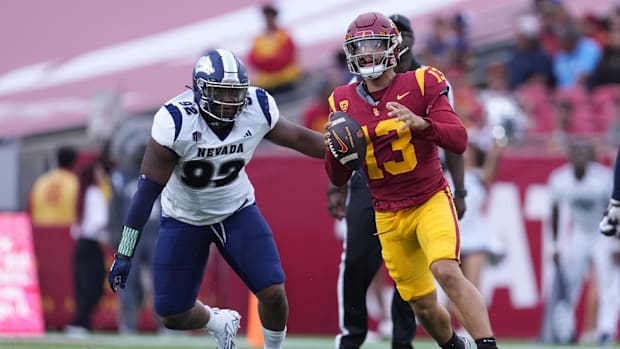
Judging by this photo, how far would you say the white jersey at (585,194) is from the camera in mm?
12750

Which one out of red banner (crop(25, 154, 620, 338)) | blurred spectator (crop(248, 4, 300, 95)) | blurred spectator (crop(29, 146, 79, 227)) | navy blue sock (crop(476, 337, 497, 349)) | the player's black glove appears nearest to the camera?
navy blue sock (crop(476, 337, 497, 349))

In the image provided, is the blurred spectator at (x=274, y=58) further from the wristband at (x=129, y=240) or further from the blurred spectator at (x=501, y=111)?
the wristband at (x=129, y=240)

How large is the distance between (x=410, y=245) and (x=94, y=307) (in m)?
6.34

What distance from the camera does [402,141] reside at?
7.34 m

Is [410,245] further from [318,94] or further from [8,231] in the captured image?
[318,94]

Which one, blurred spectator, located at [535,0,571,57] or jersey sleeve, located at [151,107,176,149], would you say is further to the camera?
blurred spectator, located at [535,0,571,57]

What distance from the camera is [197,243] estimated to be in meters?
7.94

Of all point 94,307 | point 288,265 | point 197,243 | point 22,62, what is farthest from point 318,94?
point 197,243

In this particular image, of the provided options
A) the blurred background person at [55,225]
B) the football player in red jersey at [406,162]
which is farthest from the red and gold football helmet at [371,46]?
the blurred background person at [55,225]

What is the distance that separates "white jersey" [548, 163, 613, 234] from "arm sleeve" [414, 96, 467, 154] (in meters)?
5.79

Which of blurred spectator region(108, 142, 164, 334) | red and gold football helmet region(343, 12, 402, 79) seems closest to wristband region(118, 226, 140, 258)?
red and gold football helmet region(343, 12, 402, 79)

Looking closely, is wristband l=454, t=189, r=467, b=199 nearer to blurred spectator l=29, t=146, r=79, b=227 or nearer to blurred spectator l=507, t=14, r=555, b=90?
blurred spectator l=29, t=146, r=79, b=227

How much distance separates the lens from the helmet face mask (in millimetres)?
7551

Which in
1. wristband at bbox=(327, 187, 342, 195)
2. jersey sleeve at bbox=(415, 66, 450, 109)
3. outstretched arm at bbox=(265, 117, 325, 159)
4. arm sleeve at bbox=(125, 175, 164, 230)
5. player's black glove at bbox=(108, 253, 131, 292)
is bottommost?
player's black glove at bbox=(108, 253, 131, 292)
